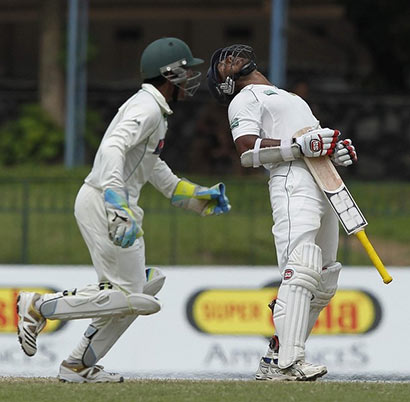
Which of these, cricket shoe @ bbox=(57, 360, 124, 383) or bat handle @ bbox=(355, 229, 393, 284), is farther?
cricket shoe @ bbox=(57, 360, 124, 383)

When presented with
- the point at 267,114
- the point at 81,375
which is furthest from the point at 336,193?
the point at 81,375

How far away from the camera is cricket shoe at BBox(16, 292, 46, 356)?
311 inches

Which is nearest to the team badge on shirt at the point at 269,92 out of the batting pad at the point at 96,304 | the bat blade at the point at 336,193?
the bat blade at the point at 336,193

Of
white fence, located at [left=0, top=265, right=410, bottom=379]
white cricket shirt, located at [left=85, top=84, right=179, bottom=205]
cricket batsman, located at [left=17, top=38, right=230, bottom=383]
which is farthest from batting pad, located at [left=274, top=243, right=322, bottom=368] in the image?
white fence, located at [left=0, top=265, right=410, bottom=379]

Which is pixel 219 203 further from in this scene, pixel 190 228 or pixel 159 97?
pixel 190 228

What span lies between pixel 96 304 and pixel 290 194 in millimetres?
1316

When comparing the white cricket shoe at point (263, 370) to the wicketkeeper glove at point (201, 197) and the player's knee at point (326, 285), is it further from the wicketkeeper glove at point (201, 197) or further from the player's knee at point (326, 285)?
the wicketkeeper glove at point (201, 197)

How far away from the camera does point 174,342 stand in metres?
11.2

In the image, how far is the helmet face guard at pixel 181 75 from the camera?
8.17 metres

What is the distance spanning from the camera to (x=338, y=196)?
7.60 m

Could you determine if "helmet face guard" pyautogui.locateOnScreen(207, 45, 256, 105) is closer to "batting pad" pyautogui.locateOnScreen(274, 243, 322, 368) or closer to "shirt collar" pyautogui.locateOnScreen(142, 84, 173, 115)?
"shirt collar" pyautogui.locateOnScreen(142, 84, 173, 115)

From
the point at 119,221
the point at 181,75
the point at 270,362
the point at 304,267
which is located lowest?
the point at 270,362

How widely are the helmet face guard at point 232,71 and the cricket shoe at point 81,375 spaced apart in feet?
6.01

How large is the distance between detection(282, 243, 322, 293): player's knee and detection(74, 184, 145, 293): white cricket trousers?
0.94 m
